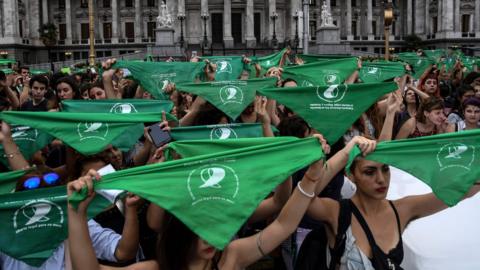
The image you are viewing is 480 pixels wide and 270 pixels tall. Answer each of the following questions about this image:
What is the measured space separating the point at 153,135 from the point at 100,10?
67686 mm

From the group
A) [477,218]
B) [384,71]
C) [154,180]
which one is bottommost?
[477,218]

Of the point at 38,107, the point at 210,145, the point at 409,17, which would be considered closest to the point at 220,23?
the point at 409,17

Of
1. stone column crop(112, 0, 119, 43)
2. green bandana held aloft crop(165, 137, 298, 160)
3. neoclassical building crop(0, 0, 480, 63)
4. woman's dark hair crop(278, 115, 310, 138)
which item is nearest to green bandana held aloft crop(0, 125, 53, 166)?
green bandana held aloft crop(165, 137, 298, 160)

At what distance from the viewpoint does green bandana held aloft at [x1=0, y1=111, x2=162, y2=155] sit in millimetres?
6066

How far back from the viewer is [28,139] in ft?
22.4

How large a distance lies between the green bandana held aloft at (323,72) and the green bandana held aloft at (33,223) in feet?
21.6

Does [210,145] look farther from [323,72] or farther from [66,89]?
[323,72]

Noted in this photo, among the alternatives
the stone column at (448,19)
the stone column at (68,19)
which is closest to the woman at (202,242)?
the stone column at (448,19)

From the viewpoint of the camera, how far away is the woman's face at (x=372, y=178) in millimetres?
3967

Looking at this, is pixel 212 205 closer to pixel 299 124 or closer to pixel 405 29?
pixel 299 124

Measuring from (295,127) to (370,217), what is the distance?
7.29ft

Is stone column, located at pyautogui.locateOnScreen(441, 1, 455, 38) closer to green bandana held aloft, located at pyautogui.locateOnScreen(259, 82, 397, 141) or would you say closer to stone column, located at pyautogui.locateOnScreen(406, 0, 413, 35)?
stone column, located at pyautogui.locateOnScreen(406, 0, 413, 35)

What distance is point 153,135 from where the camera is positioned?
209 inches

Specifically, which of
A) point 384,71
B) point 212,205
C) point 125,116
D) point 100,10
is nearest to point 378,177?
point 212,205
